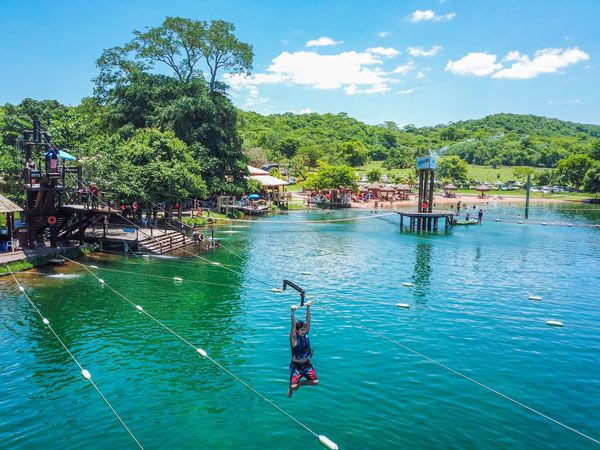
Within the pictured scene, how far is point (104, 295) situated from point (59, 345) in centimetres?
678

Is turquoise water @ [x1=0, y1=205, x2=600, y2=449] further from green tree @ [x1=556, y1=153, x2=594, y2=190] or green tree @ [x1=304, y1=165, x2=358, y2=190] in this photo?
green tree @ [x1=556, y1=153, x2=594, y2=190]

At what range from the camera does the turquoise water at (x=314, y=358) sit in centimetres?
1281

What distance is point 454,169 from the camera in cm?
12681

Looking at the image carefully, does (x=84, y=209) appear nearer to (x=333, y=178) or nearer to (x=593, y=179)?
(x=333, y=178)

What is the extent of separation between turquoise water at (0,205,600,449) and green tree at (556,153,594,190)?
94295mm

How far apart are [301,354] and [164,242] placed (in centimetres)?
2674

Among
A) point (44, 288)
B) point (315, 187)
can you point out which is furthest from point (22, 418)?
point (315, 187)

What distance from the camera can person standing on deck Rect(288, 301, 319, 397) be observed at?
1259cm

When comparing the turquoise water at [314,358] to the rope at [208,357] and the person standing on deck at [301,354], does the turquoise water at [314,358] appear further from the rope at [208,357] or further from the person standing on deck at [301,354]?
the person standing on deck at [301,354]

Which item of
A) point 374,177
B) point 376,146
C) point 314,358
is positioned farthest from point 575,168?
point 314,358

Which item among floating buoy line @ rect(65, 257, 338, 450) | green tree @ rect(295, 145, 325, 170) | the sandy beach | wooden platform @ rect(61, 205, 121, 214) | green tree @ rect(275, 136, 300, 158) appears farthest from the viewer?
green tree @ rect(275, 136, 300, 158)

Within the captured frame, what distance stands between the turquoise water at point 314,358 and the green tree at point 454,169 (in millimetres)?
95473

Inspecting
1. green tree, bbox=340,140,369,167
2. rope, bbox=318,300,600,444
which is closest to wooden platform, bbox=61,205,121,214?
rope, bbox=318,300,600,444

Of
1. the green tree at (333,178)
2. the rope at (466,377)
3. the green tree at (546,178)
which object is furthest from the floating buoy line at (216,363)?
the green tree at (546,178)
